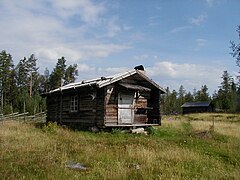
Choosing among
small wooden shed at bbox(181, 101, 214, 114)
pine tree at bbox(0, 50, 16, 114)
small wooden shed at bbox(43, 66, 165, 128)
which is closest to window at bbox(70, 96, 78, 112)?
small wooden shed at bbox(43, 66, 165, 128)

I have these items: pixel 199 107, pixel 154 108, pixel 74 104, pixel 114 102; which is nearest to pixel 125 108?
pixel 114 102

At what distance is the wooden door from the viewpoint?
19462 millimetres

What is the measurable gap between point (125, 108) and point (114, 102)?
102 centimetres

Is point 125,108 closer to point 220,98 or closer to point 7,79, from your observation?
point 7,79

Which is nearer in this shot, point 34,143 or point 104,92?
point 34,143

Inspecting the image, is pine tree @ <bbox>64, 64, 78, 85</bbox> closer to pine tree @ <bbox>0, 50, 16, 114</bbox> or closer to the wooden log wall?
pine tree @ <bbox>0, 50, 16, 114</bbox>

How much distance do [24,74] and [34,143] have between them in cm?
5642

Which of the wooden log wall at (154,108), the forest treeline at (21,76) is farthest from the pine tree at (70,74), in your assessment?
the wooden log wall at (154,108)

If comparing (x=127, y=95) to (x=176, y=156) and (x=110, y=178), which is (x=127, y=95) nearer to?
(x=176, y=156)

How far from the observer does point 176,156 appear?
32.6 feet

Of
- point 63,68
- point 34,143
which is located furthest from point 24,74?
point 34,143

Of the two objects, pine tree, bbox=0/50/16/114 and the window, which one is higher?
pine tree, bbox=0/50/16/114

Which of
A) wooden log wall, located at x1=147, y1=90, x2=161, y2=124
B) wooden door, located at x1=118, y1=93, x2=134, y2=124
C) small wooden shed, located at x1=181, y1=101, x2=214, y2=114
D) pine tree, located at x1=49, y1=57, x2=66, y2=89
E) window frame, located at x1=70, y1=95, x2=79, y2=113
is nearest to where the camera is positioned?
wooden door, located at x1=118, y1=93, x2=134, y2=124

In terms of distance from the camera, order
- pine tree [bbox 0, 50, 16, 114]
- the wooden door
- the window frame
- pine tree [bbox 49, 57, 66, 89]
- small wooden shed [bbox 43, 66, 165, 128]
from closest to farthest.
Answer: small wooden shed [bbox 43, 66, 165, 128], the wooden door, the window frame, pine tree [bbox 0, 50, 16, 114], pine tree [bbox 49, 57, 66, 89]
